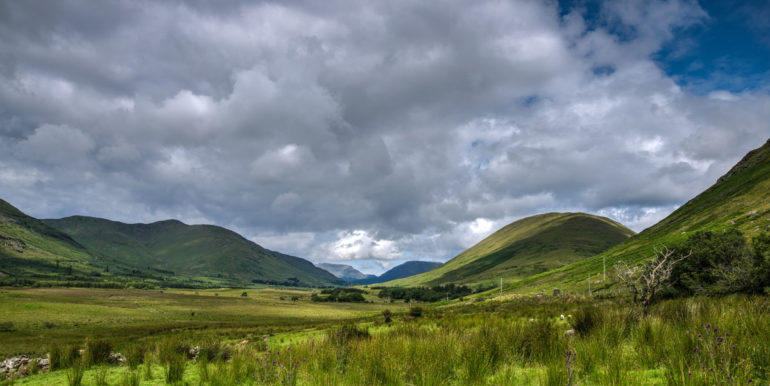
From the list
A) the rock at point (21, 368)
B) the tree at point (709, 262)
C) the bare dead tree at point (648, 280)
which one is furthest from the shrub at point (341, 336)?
the tree at point (709, 262)

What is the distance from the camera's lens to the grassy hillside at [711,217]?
82256 millimetres

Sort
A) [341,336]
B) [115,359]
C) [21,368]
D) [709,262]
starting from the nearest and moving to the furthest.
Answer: [341,336]
[115,359]
[21,368]
[709,262]

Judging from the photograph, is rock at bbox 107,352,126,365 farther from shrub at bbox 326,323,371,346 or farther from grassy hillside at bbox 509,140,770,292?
grassy hillside at bbox 509,140,770,292

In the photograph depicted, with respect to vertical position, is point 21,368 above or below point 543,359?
below

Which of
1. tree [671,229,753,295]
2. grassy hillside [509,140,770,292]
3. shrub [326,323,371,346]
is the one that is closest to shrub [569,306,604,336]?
shrub [326,323,371,346]

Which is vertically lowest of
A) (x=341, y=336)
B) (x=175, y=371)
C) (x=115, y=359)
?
(x=115, y=359)

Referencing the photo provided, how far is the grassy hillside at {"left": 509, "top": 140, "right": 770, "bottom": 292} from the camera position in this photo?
3238 inches

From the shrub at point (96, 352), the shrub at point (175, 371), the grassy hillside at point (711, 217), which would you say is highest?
the grassy hillside at point (711, 217)

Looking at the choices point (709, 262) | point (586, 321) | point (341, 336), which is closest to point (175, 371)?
point (341, 336)

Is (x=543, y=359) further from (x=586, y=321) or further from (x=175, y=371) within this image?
(x=175, y=371)

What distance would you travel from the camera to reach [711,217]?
99.6 meters

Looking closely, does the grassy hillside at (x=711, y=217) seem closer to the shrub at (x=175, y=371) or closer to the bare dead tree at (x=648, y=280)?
the bare dead tree at (x=648, y=280)

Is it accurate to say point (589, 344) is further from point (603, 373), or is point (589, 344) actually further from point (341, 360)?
point (341, 360)

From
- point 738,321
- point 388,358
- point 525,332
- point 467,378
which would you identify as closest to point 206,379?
point 388,358
